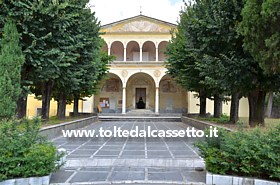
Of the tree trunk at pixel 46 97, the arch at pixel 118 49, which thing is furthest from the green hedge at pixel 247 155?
the arch at pixel 118 49

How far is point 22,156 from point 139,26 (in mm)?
27257

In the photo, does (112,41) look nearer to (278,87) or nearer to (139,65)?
A: (139,65)

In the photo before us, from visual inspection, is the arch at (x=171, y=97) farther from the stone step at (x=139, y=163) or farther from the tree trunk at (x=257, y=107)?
the stone step at (x=139, y=163)

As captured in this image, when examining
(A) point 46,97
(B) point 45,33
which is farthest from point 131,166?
(A) point 46,97

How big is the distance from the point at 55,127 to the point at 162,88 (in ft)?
72.9

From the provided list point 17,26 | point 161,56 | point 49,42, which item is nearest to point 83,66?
point 49,42

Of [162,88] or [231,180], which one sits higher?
[162,88]

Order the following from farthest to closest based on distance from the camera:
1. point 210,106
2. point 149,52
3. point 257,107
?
point 149,52 < point 210,106 < point 257,107

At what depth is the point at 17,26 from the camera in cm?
806

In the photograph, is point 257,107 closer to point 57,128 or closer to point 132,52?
point 57,128

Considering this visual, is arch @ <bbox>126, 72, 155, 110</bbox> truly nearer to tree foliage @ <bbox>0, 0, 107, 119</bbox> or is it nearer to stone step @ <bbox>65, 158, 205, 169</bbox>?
tree foliage @ <bbox>0, 0, 107, 119</bbox>

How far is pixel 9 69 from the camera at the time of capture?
7488 millimetres

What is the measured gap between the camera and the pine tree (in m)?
7.34

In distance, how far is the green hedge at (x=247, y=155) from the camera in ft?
12.7
